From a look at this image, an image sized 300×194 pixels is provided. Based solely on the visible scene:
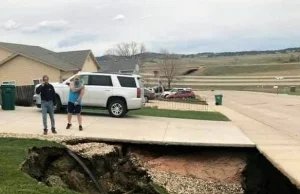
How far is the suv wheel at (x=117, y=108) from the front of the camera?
1925cm

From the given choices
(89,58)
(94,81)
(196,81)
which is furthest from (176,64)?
(94,81)

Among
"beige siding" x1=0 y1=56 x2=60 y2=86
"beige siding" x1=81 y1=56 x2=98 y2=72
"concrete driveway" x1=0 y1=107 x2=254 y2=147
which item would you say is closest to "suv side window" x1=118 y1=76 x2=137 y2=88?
"concrete driveway" x1=0 y1=107 x2=254 y2=147

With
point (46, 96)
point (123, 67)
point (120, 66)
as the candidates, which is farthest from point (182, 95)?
point (46, 96)

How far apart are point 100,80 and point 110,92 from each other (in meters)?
0.74

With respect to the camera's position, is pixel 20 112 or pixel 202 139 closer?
pixel 202 139

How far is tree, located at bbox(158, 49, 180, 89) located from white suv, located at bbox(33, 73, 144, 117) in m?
73.9

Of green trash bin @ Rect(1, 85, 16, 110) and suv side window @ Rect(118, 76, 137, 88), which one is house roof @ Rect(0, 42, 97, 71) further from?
suv side window @ Rect(118, 76, 137, 88)

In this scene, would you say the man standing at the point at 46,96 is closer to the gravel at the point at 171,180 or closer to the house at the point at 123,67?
the gravel at the point at 171,180

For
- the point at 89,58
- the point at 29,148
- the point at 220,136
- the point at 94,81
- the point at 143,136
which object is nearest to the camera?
the point at 29,148

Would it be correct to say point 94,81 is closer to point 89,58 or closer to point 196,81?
point 89,58

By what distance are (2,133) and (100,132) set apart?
302cm

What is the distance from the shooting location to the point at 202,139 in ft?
47.3

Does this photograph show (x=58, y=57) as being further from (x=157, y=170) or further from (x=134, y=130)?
(x=157, y=170)

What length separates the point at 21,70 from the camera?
1624 inches
